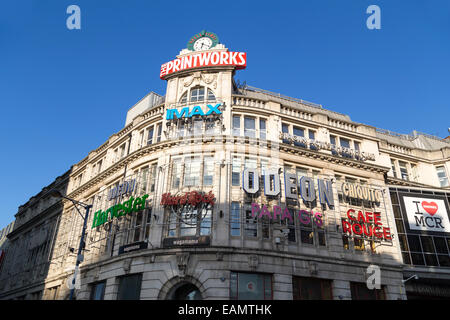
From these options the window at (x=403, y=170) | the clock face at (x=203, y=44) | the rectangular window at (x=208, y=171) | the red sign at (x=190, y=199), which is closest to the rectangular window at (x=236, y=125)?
the rectangular window at (x=208, y=171)

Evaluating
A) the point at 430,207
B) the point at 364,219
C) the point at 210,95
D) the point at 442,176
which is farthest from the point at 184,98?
the point at 442,176

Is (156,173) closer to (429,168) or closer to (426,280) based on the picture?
(426,280)

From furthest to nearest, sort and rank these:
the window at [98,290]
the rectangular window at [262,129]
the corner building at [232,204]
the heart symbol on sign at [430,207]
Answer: the heart symbol on sign at [430,207]
the rectangular window at [262,129]
the window at [98,290]
the corner building at [232,204]

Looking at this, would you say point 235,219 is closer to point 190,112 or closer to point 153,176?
point 153,176

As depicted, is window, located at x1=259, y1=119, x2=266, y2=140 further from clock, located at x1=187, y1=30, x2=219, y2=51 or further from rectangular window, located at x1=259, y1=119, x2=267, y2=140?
clock, located at x1=187, y1=30, x2=219, y2=51

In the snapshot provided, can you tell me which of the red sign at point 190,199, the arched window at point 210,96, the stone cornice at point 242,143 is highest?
the arched window at point 210,96

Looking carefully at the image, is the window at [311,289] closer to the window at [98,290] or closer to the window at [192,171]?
the window at [192,171]

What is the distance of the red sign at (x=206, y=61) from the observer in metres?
32.4

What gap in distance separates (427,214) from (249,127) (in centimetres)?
1912

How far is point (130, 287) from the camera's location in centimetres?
2556

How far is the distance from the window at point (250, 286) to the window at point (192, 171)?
808 cm

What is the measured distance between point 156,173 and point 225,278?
36.7 feet

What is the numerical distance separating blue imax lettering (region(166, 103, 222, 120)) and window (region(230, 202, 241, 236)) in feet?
28.6
